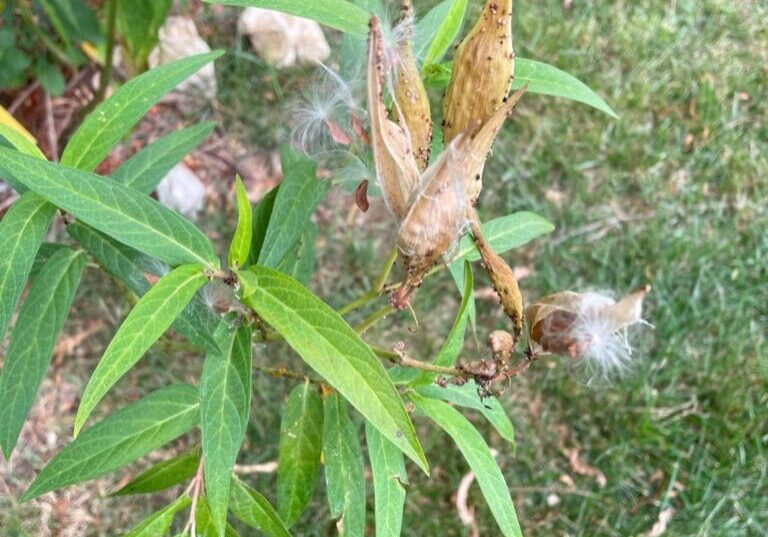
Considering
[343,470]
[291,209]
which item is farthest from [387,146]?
[343,470]

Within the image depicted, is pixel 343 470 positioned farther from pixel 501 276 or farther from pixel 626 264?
pixel 626 264

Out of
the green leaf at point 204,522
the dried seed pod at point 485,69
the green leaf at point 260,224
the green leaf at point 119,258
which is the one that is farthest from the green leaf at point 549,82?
the green leaf at point 204,522

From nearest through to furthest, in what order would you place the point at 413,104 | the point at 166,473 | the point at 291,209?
the point at 413,104 < the point at 291,209 < the point at 166,473

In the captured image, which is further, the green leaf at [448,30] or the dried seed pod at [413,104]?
the green leaf at [448,30]

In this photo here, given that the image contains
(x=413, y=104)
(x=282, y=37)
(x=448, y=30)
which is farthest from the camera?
(x=282, y=37)

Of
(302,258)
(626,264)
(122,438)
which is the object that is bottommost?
(626,264)

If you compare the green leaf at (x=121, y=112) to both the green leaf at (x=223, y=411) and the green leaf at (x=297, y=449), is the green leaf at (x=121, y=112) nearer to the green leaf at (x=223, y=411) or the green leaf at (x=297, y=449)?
the green leaf at (x=223, y=411)
